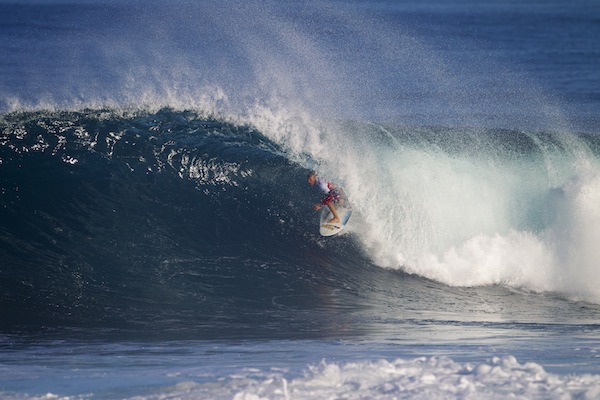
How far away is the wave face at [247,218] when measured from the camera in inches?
434

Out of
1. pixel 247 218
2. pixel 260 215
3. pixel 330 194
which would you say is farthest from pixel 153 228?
pixel 330 194

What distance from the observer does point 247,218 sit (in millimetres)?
13148

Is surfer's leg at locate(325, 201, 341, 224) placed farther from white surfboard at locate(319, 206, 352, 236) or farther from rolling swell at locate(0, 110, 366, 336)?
rolling swell at locate(0, 110, 366, 336)

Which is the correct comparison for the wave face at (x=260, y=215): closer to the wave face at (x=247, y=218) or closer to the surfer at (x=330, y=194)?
the wave face at (x=247, y=218)

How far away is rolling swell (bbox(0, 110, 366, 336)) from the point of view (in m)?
10.4

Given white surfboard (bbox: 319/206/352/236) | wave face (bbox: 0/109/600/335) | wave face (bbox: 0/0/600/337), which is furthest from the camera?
white surfboard (bbox: 319/206/352/236)

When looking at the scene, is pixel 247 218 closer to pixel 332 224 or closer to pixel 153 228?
pixel 332 224

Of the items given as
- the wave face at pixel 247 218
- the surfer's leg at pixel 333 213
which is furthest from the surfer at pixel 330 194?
the wave face at pixel 247 218

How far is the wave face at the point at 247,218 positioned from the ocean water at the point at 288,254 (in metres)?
0.04

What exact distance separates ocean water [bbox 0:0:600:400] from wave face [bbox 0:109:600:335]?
1.4 inches

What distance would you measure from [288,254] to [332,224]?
80 centimetres

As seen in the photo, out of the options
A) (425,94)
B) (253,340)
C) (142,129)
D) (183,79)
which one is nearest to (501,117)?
(425,94)

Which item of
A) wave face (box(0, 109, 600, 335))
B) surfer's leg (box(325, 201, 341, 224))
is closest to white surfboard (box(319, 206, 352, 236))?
surfer's leg (box(325, 201, 341, 224))

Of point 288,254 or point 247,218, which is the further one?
point 247,218
